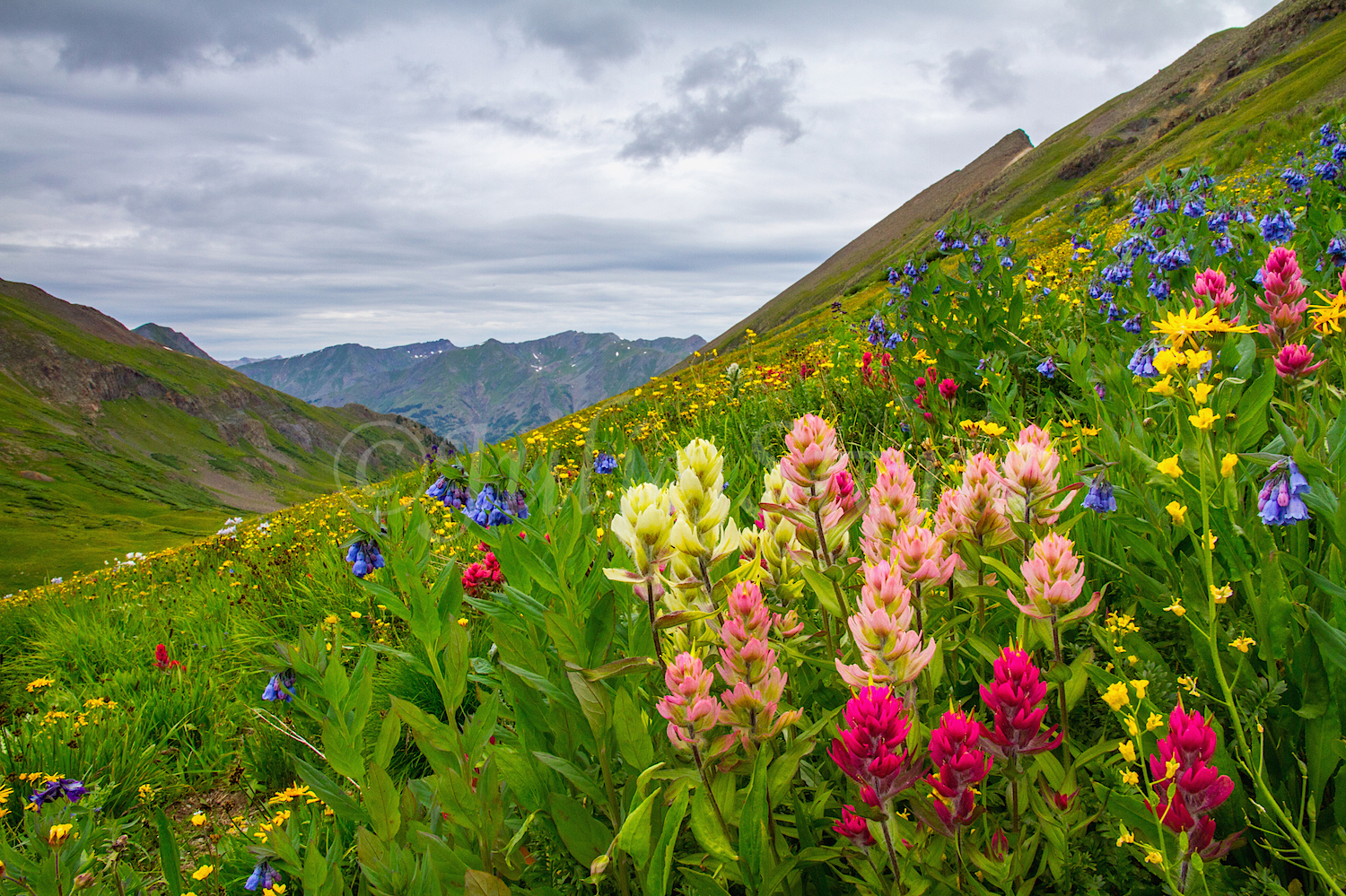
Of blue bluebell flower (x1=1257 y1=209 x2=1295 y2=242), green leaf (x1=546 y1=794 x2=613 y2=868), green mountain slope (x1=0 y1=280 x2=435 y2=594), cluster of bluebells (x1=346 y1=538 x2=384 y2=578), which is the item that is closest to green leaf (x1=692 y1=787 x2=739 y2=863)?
green leaf (x1=546 y1=794 x2=613 y2=868)

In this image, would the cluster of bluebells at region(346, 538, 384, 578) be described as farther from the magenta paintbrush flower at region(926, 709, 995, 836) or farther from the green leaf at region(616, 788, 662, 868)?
the magenta paintbrush flower at region(926, 709, 995, 836)

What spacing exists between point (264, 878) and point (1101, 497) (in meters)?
3.01

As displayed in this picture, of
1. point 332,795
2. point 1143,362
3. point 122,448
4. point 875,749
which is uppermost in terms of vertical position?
point 1143,362

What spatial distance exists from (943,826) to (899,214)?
187237mm

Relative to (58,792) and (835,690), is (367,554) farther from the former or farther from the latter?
(835,690)

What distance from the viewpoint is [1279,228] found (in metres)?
4.95

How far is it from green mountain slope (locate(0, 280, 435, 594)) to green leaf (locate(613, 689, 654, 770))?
73.6 meters

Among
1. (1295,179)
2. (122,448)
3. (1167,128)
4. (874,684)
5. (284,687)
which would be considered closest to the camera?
(874,684)

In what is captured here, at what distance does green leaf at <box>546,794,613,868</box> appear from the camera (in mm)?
1559

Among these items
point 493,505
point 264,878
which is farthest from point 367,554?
point 264,878

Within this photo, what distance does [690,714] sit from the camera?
4.27ft

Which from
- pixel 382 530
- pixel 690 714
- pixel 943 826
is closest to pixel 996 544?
pixel 943 826

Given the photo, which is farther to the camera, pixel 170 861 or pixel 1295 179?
pixel 1295 179

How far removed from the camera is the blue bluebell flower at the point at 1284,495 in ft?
5.33
